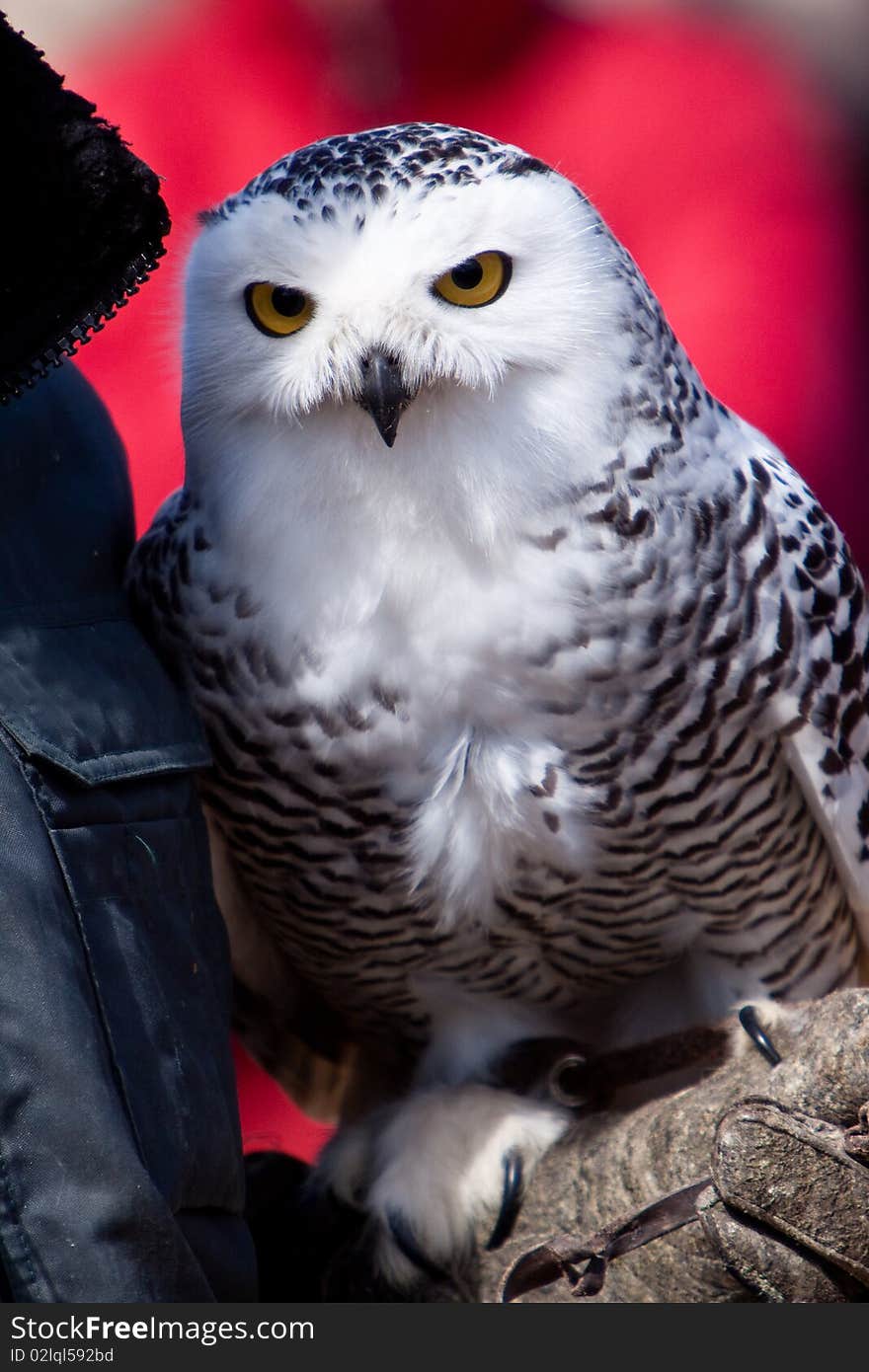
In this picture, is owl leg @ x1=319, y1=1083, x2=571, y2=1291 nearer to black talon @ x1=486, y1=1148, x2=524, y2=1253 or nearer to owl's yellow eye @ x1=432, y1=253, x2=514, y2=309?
black talon @ x1=486, y1=1148, x2=524, y2=1253

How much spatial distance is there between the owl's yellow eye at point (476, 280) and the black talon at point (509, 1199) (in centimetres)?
58

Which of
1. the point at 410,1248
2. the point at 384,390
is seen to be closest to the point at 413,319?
the point at 384,390

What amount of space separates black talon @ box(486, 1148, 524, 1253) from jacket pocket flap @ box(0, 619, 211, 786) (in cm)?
40

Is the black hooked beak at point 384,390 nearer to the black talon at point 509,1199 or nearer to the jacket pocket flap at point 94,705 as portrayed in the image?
the jacket pocket flap at point 94,705

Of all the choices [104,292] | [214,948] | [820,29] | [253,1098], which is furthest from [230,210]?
[820,29]

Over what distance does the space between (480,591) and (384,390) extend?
0.43ft

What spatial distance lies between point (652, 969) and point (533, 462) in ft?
1.39

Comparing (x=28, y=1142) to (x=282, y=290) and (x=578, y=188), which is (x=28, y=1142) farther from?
(x=578, y=188)

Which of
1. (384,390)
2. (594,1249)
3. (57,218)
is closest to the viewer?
(57,218)

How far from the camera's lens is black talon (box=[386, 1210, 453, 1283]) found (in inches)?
36.8

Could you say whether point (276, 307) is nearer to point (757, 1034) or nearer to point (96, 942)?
point (96, 942)

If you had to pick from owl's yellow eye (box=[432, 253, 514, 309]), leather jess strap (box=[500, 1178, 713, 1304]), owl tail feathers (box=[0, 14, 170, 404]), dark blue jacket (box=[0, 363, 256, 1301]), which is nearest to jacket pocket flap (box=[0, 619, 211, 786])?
dark blue jacket (box=[0, 363, 256, 1301])

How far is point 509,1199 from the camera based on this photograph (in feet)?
3.03

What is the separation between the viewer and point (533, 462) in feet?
2.46
